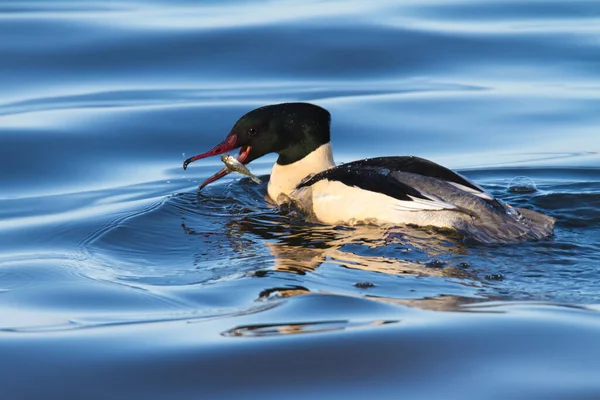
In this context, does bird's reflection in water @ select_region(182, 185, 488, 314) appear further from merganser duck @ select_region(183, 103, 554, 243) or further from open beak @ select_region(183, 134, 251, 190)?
open beak @ select_region(183, 134, 251, 190)

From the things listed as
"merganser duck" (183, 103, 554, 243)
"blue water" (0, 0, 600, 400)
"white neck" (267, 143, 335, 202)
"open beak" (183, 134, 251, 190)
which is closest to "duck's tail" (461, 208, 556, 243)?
"merganser duck" (183, 103, 554, 243)

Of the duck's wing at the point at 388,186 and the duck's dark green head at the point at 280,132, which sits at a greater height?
the duck's dark green head at the point at 280,132

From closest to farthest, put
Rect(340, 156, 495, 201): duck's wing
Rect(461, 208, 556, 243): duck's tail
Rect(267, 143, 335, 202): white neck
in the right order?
Rect(461, 208, 556, 243): duck's tail → Rect(340, 156, 495, 201): duck's wing → Rect(267, 143, 335, 202): white neck

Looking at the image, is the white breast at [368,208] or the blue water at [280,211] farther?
the white breast at [368,208]

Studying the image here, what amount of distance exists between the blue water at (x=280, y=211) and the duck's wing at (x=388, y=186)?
223 mm

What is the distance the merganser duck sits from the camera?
723cm

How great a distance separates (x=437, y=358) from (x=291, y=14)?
10682 mm

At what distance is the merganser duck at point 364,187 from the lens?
7227mm

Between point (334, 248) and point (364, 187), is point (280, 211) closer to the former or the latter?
point (364, 187)

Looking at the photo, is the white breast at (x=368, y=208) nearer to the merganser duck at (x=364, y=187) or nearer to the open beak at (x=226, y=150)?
the merganser duck at (x=364, y=187)

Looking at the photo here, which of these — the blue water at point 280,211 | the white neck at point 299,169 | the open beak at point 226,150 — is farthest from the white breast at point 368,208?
the open beak at point 226,150

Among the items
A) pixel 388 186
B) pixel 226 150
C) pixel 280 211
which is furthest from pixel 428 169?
pixel 226 150

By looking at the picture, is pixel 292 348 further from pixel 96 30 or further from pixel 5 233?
pixel 96 30

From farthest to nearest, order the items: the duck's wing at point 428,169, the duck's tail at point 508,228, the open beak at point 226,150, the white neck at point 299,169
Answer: the white neck at point 299,169 → the open beak at point 226,150 → the duck's wing at point 428,169 → the duck's tail at point 508,228
